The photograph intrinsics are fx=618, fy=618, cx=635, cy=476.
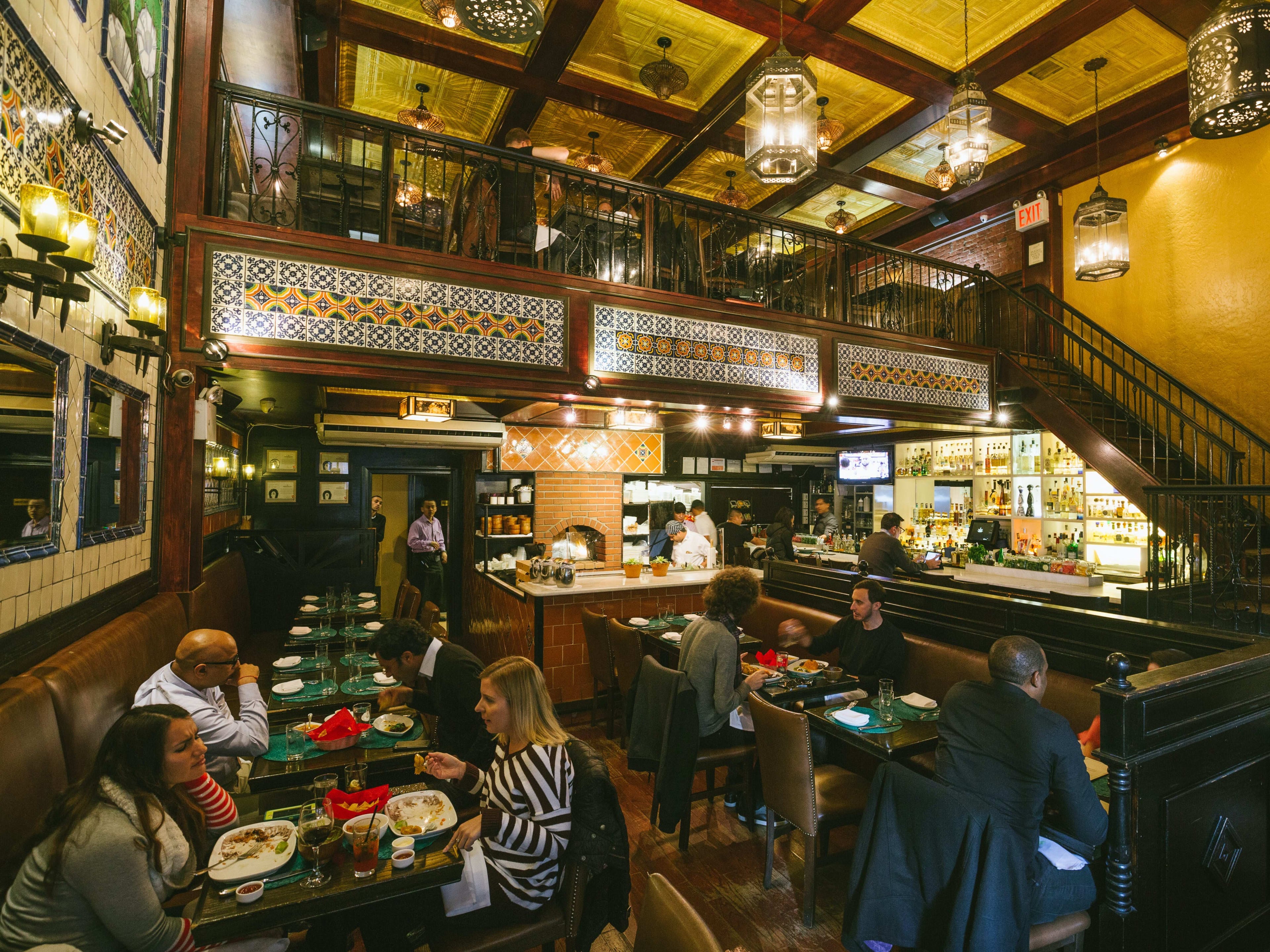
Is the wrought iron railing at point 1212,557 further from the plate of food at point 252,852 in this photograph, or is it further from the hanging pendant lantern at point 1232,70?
the plate of food at point 252,852

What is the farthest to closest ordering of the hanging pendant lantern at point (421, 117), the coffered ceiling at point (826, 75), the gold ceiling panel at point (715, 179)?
the gold ceiling panel at point (715, 179) < the hanging pendant lantern at point (421, 117) < the coffered ceiling at point (826, 75)

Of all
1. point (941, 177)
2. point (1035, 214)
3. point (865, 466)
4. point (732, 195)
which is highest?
point (732, 195)

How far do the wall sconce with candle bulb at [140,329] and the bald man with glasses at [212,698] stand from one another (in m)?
1.32

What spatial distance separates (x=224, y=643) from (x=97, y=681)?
1.48 ft

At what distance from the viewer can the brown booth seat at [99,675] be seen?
217 centimetres

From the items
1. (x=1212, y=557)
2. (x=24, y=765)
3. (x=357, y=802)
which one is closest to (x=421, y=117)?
(x=24, y=765)

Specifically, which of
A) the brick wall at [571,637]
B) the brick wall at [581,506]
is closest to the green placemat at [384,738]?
the brick wall at [571,637]

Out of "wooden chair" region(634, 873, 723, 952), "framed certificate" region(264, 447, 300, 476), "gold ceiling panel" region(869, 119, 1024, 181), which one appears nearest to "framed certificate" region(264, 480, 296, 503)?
"framed certificate" region(264, 447, 300, 476)

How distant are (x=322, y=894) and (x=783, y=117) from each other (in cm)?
419

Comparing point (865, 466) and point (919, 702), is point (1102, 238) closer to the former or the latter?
point (919, 702)

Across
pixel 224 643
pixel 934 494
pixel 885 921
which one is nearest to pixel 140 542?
pixel 224 643

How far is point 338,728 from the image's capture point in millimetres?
2826

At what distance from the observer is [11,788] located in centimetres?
178

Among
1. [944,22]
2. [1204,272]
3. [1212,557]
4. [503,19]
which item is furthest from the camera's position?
[1204,272]
